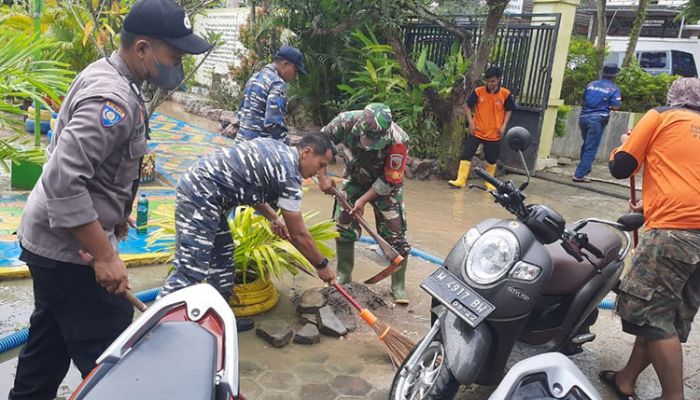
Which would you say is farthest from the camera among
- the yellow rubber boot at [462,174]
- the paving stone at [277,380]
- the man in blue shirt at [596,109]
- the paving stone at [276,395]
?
the man in blue shirt at [596,109]

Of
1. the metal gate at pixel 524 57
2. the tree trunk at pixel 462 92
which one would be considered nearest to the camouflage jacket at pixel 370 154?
the tree trunk at pixel 462 92

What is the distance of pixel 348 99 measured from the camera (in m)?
9.84

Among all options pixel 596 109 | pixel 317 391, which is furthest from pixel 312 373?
pixel 596 109

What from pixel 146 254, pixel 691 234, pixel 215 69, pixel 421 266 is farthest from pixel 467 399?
pixel 215 69

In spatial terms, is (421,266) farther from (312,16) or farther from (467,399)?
(312,16)

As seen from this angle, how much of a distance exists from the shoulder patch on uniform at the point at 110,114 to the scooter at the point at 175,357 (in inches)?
29.8

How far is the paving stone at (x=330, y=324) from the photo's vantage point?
3852 millimetres

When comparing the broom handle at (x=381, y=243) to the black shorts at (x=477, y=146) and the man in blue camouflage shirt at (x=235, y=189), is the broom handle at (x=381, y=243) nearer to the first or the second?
the man in blue camouflage shirt at (x=235, y=189)

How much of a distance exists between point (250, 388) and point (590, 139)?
7.58m

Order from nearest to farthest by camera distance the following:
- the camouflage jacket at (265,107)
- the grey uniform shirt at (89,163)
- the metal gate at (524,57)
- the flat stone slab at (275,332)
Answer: the grey uniform shirt at (89,163) < the flat stone slab at (275,332) < the camouflage jacket at (265,107) < the metal gate at (524,57)

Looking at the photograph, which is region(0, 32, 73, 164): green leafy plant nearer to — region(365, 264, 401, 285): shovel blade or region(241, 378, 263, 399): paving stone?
region(241, 378, 263, 399): paving stone

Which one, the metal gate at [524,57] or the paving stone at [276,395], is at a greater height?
the metal gate at [524,57]

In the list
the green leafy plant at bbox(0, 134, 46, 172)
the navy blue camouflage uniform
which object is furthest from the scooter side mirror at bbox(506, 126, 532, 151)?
the green leafy plant at bbox(0, 134, 46, 172)

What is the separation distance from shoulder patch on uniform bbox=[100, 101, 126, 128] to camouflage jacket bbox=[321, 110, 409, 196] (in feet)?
7.17
